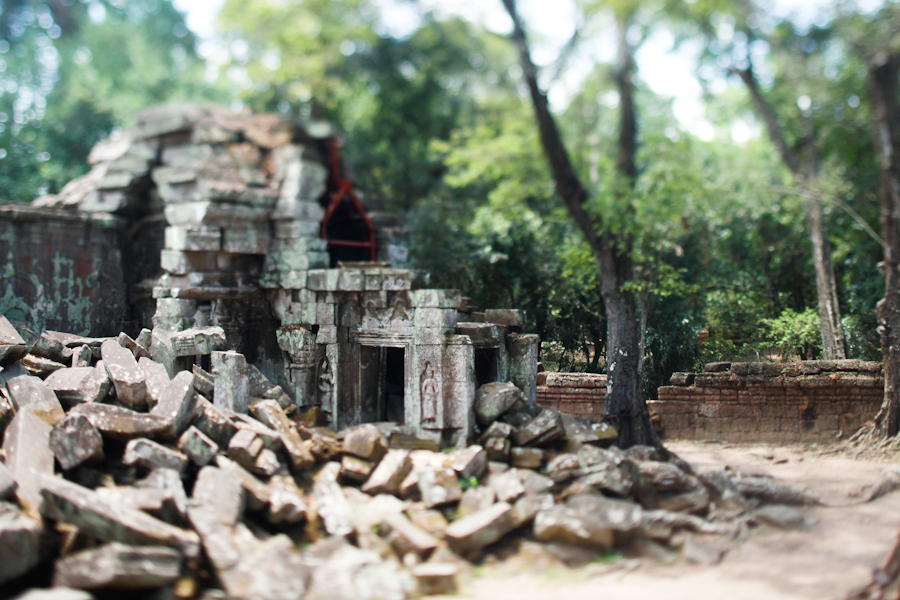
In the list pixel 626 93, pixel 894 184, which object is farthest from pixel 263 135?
pixel 894 184

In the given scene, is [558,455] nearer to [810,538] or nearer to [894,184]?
[810,538]

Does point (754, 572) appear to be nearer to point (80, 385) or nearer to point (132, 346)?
point (80, 385)

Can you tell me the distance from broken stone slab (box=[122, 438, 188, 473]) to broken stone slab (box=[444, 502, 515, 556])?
99.5 inches

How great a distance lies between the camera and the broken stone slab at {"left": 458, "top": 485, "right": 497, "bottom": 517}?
5762mm

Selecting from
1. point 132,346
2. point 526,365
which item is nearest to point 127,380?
A: point 132,346

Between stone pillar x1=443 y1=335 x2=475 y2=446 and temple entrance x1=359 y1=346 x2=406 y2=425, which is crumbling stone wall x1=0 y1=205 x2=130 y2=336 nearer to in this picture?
temple entrance x1=359 y1=346 x2=406 y2=425

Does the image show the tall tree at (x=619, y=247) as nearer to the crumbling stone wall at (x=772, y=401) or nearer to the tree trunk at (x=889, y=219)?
the crumbling stone wall at (x=772, y=401)

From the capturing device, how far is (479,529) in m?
5.19

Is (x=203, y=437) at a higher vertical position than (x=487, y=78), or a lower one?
lower

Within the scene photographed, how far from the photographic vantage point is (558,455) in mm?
6871

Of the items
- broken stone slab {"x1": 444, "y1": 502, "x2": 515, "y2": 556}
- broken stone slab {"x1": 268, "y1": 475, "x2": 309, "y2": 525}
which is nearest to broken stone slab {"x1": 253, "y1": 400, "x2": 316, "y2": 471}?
broken stone slab {"x1": 268, "y1": 475, "x2": 309, "y2": 525}

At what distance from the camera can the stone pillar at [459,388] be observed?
7289 millimetres

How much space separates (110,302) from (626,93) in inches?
325

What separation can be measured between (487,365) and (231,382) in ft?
11.1
